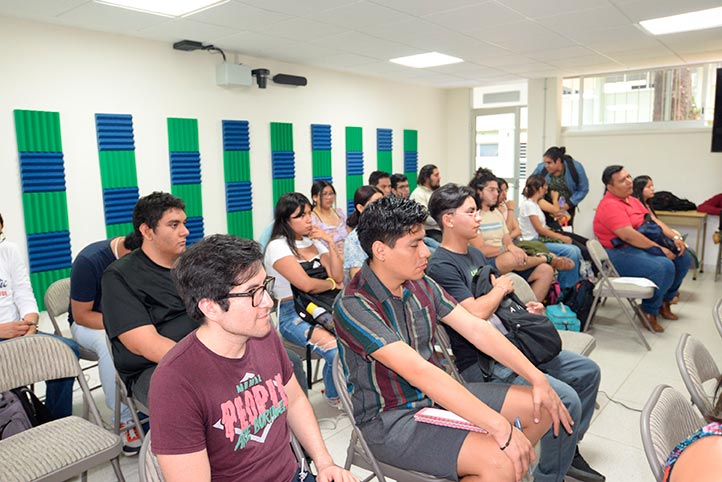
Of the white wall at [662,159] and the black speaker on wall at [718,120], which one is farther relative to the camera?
the white wall at [662,159]

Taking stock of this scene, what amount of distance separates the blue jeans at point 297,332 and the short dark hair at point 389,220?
107cm

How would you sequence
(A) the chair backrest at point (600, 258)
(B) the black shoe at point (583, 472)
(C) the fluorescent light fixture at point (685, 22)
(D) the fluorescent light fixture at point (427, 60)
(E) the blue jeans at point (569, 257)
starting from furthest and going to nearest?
(D) the fluorescent light fixture at point (427, 60), (C) the fluorescent light fixture at point (685, 22), (E) the blue jeans at point (569, 257), (A) the chair backrest at point (600, 258), (B) the black shoe at point (583, 472)

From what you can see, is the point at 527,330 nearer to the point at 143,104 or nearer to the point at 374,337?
the point at 374,337

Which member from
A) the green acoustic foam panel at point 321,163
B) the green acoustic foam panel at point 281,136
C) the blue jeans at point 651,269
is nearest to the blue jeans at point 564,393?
the blue jeans at point 651,269

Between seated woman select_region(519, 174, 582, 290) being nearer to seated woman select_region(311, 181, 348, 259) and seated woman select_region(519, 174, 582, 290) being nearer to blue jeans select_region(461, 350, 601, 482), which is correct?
seated woman select_region(311, 181, 348, 259)

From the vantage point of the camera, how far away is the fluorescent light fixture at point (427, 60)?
668 centimetres

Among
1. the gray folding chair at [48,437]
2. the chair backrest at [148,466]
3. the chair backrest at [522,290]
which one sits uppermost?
the chair backrest at [522,290]

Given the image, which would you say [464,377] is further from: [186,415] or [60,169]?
[60,169]

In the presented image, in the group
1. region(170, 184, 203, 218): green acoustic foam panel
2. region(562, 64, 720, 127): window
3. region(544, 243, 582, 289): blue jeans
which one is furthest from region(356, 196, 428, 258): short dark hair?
region(562, 64, 720, 127): window

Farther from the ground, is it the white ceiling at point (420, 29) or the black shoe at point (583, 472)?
the white ceiling at point (420, 29)

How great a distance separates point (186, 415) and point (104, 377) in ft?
6.19

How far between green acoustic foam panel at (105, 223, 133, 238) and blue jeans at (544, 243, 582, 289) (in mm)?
4325

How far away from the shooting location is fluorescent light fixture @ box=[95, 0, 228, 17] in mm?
4273

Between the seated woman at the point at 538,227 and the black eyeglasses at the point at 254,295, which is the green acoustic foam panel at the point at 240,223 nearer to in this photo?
the seated woman at the point at 538,227
